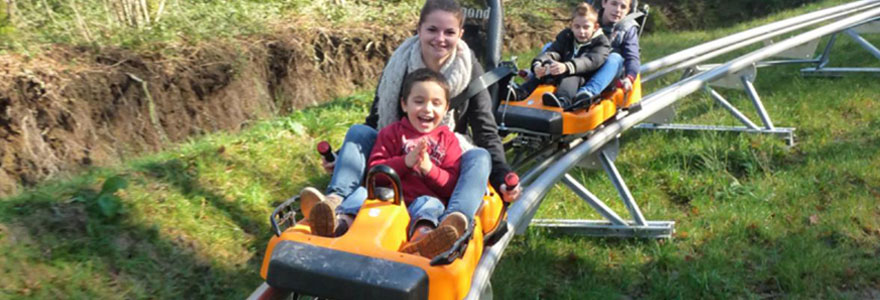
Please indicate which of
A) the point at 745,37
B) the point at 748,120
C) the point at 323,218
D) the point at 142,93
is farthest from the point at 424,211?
the point at 745,37

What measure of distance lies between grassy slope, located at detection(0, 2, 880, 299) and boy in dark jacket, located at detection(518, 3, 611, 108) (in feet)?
2.78

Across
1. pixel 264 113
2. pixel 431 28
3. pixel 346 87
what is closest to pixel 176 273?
pixel 431 28

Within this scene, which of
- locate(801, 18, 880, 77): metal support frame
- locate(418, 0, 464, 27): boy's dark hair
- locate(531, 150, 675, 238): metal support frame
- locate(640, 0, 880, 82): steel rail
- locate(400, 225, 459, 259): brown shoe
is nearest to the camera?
locate(400, 225, 459, 259): brown shoe

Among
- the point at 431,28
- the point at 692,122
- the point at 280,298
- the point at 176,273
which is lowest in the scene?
the point at 692,122

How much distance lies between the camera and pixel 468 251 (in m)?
2.96

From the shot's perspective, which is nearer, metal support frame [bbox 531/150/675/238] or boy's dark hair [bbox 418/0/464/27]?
boy's dark hair [bbox 418/0/464/27]

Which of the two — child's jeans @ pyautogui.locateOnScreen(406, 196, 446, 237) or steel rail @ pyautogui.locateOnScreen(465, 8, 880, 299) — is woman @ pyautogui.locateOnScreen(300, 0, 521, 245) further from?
steel rail @ pyautogui.locateOnScreen(465, 8, 880, 299)

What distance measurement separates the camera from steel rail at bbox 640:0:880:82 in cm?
621

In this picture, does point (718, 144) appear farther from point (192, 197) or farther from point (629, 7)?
point (192, 197)

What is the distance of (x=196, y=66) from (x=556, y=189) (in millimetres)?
3286

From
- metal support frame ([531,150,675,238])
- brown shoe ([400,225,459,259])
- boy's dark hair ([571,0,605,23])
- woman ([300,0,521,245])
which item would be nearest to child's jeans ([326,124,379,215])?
woman ([300,0,521,245])

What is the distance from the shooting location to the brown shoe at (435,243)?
2.81 metres

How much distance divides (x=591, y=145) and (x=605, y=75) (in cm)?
104

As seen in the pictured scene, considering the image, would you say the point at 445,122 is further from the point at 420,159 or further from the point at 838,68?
the point at 838,68
